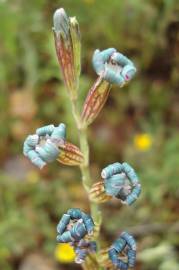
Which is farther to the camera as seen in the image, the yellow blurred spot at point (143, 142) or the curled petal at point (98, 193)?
the yellow blurred spot at point (143, 142)

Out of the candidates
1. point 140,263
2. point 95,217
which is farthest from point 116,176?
point 140,263

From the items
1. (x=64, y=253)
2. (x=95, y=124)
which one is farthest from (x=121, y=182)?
(x=95, y=124)

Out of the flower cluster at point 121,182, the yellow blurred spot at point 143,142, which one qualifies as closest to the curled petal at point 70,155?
the flower cluster at point 121,182

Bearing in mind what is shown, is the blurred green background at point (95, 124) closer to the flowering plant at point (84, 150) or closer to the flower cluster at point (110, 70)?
the flowering plant at point (84, 150)

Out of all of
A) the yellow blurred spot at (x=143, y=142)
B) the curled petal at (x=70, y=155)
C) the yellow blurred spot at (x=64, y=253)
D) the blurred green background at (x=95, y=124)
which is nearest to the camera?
the curled petal at (x=70, y=155)

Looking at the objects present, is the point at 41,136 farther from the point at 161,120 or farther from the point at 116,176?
the point at 161,120

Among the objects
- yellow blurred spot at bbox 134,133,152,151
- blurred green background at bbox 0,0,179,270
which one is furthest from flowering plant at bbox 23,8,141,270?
yellow blurred spot at bbox 134,133,152,151

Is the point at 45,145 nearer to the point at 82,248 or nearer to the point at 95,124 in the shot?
the point at 82,248

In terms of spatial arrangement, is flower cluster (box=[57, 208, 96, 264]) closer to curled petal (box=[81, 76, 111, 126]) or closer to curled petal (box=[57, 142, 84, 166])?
curled petal (box=[57, 142, 84, 166])
